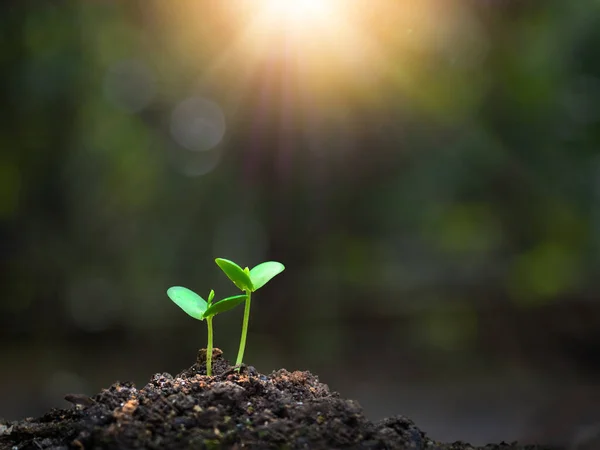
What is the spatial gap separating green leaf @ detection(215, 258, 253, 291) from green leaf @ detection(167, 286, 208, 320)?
0.07 metres

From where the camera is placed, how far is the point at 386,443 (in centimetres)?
58

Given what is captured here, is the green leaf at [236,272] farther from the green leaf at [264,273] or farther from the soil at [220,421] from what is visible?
the soil at [220,421]

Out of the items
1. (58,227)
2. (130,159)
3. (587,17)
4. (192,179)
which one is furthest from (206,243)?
(587,17)

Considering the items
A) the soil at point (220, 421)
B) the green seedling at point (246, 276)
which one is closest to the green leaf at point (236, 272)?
the green seedling at point (246, 276)

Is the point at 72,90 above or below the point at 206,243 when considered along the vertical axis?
above

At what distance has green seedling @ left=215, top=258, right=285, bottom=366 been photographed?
Result: 2.51ft

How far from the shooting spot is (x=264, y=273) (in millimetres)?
822

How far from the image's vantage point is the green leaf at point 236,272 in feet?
2.49

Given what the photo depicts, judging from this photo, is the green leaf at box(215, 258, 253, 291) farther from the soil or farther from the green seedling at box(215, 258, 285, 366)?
the soil

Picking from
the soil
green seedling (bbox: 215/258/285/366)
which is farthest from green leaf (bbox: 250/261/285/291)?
the soil

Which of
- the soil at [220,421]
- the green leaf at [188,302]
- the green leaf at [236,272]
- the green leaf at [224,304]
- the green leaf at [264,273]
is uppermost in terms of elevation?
the green leaf at [264,273]

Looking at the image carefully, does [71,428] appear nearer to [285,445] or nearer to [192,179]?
[285,445]

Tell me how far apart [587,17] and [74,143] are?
91.3 inches

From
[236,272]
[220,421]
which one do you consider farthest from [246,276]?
[220,421]
